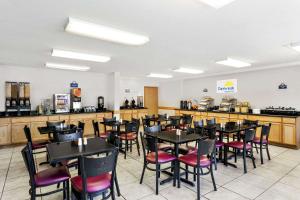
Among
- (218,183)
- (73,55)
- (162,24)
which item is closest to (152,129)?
(218,183)

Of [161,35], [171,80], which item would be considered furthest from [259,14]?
[171,80]

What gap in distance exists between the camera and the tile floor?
2793 mm

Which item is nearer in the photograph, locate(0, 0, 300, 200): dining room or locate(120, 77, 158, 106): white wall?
locate(0, 0, 300, 200): dining room

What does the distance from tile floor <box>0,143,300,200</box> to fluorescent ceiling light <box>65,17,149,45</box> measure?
2.51 metres

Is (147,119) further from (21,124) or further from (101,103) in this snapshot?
(21,124)

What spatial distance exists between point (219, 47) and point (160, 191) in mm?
3079

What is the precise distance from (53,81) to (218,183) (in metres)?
6.51

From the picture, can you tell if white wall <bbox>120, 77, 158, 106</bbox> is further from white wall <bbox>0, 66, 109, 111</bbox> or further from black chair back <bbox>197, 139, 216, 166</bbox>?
black chair back <bbox>197, 139, 216, 166</bbox>

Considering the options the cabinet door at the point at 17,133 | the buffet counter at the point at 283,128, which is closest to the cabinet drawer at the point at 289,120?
the buffet counter at the point at 283,128

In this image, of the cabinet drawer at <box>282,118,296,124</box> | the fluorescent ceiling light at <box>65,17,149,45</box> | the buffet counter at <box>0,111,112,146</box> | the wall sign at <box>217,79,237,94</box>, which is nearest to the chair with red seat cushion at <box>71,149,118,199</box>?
the fluorescent ceiling light at <box>65,17,149,45</box>

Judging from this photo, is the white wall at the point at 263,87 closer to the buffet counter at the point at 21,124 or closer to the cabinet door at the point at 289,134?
the cabinet door at the point at 289,134

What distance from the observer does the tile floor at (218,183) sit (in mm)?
2793

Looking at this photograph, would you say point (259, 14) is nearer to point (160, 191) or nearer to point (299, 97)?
point (160, 191)

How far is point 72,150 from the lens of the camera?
8.34 ft
